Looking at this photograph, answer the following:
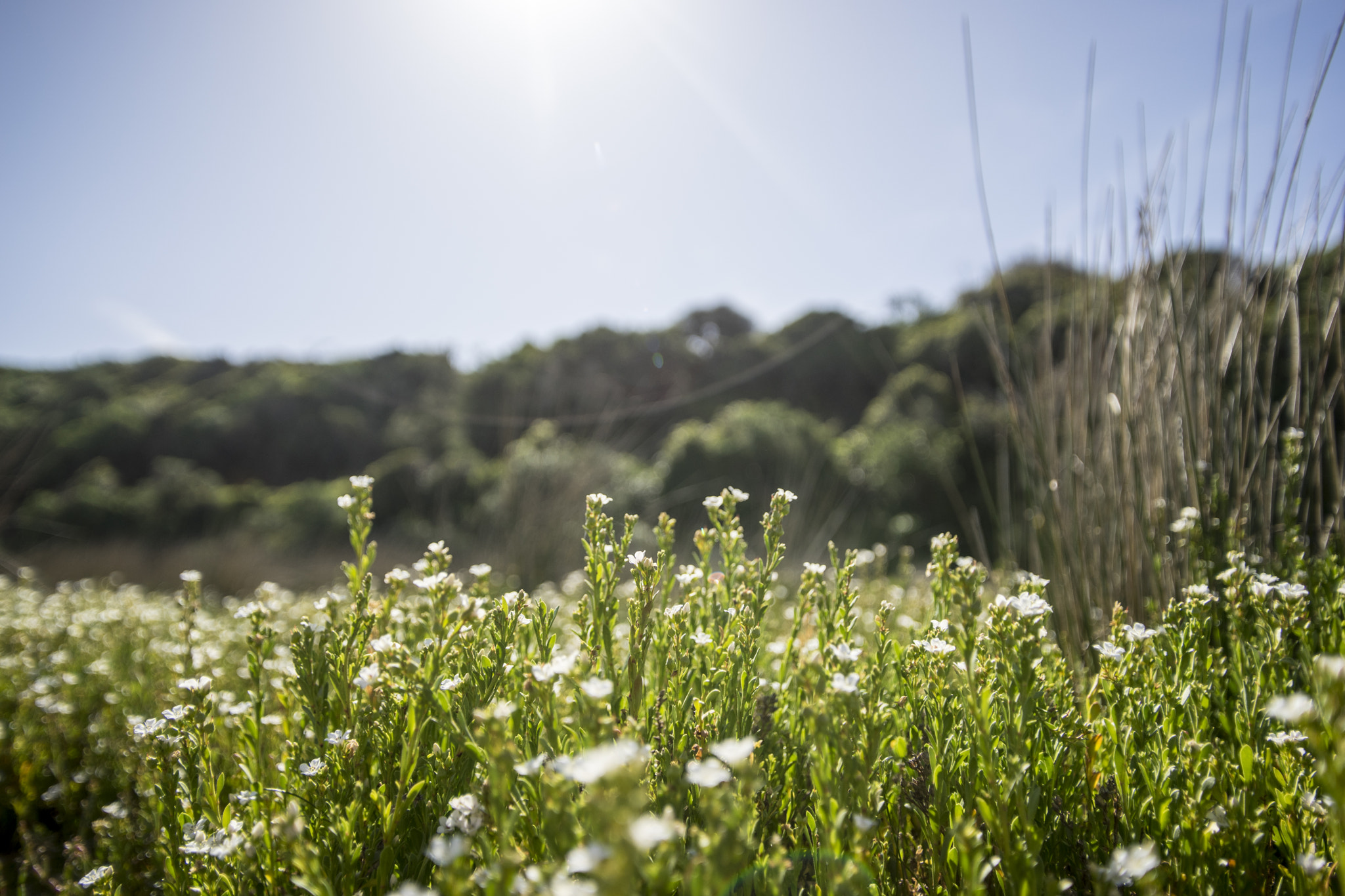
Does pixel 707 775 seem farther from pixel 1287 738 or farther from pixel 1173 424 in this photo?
pixel 1173 424

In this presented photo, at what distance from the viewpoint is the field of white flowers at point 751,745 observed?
0.99 metres

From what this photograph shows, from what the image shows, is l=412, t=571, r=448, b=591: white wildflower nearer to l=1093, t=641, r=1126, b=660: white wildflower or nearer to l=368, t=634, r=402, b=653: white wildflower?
l=368, t=634, r=402, b=653: white wildflower

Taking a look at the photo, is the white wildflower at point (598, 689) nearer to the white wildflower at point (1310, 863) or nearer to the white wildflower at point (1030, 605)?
the white wildflower at point (1030, 605)

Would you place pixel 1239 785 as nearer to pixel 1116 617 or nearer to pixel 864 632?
pixel 1116 617

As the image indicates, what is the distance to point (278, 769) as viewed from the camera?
1708 mm

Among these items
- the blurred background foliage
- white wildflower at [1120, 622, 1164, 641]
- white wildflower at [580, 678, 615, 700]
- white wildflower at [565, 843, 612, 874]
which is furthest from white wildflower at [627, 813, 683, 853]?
the blurred background foliage

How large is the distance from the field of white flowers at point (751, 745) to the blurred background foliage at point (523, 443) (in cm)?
143

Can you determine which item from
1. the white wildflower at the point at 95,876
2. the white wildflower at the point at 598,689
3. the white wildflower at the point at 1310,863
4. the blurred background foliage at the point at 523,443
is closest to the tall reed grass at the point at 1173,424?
the blurred background foliage at the point at 523,443

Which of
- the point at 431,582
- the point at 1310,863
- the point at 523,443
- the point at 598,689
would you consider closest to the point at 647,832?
the point at 598,689

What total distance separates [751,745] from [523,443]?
10.2 meters

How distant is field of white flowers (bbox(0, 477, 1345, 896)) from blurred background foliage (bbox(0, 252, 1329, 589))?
1426mm

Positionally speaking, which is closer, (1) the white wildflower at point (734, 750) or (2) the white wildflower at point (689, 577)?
(1) the white wildflower at point (734, 750)

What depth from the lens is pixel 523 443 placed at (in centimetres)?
1069

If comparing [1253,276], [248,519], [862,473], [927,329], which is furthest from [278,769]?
[927,329]
